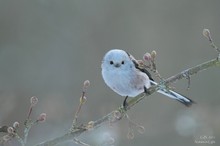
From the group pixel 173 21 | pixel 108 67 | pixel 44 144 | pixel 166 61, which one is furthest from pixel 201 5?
→ pixel 44 144

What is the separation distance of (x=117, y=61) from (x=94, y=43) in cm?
332

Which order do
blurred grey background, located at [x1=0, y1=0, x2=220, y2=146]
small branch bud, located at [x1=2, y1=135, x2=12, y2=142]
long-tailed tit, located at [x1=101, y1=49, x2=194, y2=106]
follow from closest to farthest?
small branch bud, located at [x1=2, y1=135, x2=12, y2=142], long-tailed tit, located at [x1=101, y1=49, x2=194, y2=106], blurred grey background, located at [x1=0, y1=0, x2=220, y2=146]

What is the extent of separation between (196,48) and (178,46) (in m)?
0.23

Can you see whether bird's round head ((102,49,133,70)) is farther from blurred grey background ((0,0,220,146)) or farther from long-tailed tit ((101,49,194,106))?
blurred grey background ((0,0,220,146))

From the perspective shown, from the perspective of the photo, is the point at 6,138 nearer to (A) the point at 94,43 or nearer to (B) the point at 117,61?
(B) the point at 117,61

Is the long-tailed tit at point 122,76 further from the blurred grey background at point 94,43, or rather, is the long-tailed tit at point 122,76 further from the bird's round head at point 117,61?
the blurred grey background at point 94,43

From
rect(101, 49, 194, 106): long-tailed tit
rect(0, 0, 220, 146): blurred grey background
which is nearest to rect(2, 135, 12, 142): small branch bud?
rect(101, 49, 194, 106): long-tailed tit

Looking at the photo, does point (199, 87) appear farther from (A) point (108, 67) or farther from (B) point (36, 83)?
(A) point (108, 67)

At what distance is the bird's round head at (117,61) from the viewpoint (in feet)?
8.69

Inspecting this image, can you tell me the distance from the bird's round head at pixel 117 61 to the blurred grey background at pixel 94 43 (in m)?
1.96

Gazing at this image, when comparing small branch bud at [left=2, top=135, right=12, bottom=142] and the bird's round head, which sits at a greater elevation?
the bird's round head

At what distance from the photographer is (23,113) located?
4664mm

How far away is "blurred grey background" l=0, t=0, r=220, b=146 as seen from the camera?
16.9 ft

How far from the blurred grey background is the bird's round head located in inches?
77.2
